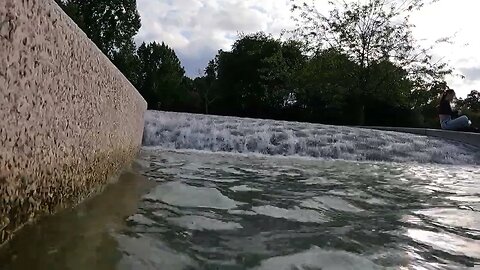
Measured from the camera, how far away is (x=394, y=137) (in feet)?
35.1

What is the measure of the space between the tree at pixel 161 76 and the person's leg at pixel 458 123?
92.4 feet

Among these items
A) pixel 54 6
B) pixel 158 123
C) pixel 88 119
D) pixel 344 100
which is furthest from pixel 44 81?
pixel 344 100

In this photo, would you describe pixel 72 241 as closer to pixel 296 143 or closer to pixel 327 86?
pixel 296 143

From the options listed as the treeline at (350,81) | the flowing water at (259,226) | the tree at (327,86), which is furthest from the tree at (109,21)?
the flowing water at (259,226)

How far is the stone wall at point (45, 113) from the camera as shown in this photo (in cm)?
128

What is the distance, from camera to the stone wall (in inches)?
50.3

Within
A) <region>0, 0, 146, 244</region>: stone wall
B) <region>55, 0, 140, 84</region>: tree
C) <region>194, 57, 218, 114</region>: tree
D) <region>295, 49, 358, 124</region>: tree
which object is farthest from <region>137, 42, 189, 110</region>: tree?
<region>0, 0, 146, 244</region>: stone wall

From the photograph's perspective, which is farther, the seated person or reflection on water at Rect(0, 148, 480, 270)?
the seated person

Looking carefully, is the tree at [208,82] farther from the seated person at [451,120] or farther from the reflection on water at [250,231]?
the reflection on water at [250,231]

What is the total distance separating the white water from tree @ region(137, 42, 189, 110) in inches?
1075

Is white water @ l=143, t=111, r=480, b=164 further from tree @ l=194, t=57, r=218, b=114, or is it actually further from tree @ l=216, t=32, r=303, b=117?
tree @ l=194, t=57, r=218, b=114

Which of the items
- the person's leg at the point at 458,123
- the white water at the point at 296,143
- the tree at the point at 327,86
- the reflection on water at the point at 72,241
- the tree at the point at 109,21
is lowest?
the reflection on water at the point at 72,241

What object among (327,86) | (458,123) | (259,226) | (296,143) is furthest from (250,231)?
(327,86)

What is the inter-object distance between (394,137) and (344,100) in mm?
9496
